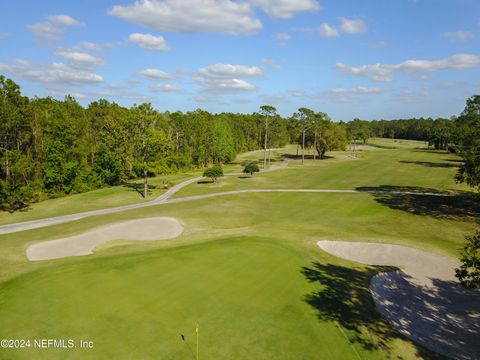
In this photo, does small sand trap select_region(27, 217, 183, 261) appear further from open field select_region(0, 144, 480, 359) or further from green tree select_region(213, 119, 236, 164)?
green tree select_region(213, 119, 236, 164)

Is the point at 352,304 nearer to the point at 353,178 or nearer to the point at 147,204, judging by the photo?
the point at 147,204

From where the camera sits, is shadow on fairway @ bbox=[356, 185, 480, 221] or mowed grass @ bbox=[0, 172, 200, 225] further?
mowed grass @ bbox=[0, 172, 200, 225]

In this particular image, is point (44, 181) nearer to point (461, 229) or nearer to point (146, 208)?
point (146, 208)

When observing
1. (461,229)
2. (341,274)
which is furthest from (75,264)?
(461,229)

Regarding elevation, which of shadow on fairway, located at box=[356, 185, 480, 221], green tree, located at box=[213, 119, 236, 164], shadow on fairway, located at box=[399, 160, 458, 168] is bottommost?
shadow on fairway, located at box=[356, 185, 480, 221]

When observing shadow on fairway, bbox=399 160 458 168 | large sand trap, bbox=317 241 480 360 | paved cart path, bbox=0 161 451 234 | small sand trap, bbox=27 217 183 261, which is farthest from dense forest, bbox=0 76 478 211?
large sand trap, bbox=317 241 480 360

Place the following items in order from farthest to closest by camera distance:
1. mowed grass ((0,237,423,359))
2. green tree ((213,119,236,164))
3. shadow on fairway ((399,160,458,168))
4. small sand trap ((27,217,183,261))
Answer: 1. green tree ((213,119,236,164))
2. shadow on fairway ((399,160,458,168))
3. small sand trap ((27,217,183,261))
4. mowed grass ((0,237,423,359))

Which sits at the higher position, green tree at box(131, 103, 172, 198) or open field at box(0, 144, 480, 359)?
green tree at box(131, 103, 172, 198)
